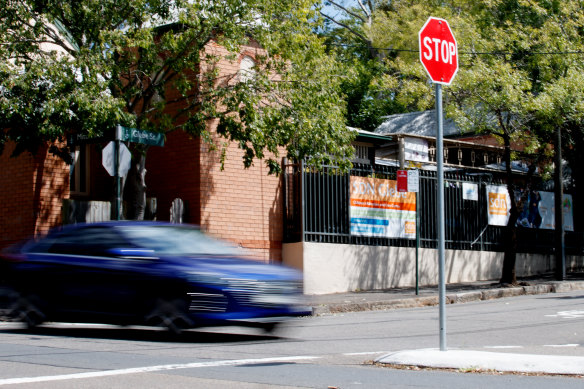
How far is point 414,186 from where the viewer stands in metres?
17.6

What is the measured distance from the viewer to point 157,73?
1648cm

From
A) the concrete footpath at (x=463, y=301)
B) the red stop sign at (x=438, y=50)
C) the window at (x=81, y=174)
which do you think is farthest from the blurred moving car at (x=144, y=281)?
the window at (x=81, y=174)

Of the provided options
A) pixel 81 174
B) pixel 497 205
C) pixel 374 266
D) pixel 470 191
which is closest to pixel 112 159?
pixel 81 174

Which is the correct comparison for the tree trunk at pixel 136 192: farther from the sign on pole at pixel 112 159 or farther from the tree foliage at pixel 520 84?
the tree foliage at pixel 520 84

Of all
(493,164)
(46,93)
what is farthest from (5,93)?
(493,164)

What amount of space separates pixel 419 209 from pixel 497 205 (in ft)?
12.0

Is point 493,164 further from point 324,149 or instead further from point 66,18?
point 66,18

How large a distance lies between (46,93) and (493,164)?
16547 mm

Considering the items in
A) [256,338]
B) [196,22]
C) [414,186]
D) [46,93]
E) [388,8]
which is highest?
[388,8]

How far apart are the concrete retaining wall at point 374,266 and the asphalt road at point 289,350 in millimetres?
3717

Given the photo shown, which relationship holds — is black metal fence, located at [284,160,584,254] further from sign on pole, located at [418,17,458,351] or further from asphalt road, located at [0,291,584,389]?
sign on pole, located at [418,17,458,351]

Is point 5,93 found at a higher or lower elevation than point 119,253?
higher

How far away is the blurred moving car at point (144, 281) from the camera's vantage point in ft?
32.2

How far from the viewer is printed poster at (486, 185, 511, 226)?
75.7 feet
